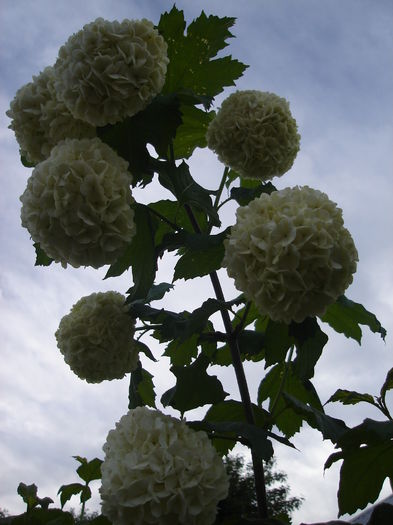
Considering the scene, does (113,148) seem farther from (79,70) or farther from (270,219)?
(270,219)

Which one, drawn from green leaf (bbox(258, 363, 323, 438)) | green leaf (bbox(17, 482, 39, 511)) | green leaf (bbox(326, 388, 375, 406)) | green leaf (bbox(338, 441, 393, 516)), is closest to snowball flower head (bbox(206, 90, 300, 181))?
green leaf (bbox(258, 363, 323, 438))

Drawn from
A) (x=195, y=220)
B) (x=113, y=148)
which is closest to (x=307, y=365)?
(x=195, y=220)

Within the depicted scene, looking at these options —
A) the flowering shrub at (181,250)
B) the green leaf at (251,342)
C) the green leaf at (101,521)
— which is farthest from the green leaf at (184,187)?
the green leaf at (101,521)

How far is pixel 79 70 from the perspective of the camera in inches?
57.2

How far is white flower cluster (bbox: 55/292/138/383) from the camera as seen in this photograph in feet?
6.16

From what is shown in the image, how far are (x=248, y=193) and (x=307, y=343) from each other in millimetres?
560

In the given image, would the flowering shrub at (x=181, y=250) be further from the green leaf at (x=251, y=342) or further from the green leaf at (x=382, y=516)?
the green leaf at (x=382, y=516)

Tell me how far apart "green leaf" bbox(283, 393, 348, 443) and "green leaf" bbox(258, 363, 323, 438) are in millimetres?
158

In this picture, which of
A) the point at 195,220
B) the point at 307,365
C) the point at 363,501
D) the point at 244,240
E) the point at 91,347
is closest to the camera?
the point at 244,240

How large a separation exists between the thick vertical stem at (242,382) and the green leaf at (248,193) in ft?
0.53

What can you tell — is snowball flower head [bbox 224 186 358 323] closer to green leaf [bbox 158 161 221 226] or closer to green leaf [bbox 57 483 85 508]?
green leaf [bbox 158 161 221 226]

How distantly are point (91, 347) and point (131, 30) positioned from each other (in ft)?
3.20

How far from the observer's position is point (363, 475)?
1.60m

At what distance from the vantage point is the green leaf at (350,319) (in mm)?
1796
